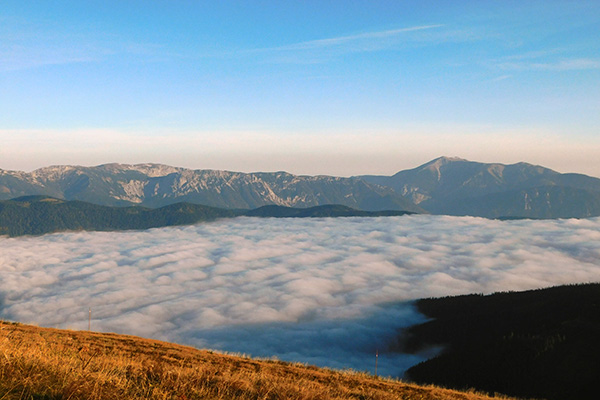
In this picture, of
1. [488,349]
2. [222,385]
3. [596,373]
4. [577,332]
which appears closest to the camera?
[222,385]

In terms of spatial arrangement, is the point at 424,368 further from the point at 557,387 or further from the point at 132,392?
the point at 132,392

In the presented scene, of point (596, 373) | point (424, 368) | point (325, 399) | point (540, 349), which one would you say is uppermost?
point (325, 399)

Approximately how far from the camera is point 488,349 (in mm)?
194500

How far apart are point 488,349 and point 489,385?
119 ft

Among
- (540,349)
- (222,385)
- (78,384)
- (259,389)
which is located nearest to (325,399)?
(259,389)

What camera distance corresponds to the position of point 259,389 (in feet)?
47.6

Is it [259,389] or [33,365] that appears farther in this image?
[259,389]

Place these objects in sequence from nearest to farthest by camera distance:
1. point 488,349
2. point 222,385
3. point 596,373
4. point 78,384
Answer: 1. point 78,384
2. point 222,385
3. point 596,373
4. point 488,349

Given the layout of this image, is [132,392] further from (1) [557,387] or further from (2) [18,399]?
(1) [557,387]

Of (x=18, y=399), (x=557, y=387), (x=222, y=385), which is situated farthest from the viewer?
(x=557, y=387)

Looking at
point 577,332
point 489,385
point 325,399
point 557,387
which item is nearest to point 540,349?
point 577,332

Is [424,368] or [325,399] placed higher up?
[325,399]

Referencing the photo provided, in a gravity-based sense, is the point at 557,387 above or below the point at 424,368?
above

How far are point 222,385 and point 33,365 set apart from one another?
5187 millimetres
